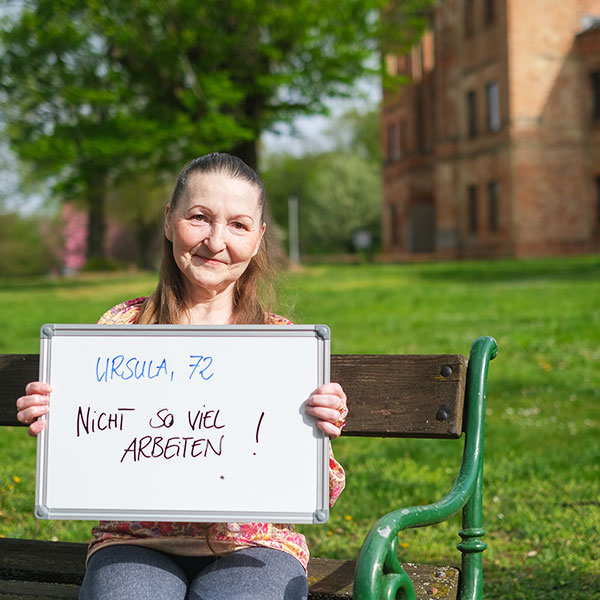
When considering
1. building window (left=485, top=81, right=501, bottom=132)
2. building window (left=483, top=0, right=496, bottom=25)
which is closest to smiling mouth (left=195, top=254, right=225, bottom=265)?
building window (left=485, top=81, right=501, bottom=132)

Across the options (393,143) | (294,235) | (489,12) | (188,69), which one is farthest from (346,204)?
(188,69)

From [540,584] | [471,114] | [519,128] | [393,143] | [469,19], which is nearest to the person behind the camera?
[540,584]

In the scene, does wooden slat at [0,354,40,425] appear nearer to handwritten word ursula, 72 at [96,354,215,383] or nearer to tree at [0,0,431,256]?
handwritten word ursula, 72 at [96,354,215,383]

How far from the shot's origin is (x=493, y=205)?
118 ft

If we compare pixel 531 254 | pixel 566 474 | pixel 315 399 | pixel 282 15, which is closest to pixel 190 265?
pixel 315 399

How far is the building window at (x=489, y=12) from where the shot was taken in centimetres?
3478

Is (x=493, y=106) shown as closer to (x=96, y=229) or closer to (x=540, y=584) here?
(x=96, y=229)

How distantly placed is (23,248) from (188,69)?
3733 cm

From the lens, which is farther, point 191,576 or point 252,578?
point 191,576

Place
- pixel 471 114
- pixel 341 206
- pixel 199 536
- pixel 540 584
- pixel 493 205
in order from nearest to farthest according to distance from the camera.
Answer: pixel 199 536, pixel 540 584, pixel 493 205, pixel 471 114, pixel 341 206

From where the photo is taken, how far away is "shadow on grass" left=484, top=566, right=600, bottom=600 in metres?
3.66

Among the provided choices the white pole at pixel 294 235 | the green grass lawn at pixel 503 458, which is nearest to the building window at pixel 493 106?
the white pole at pixel 294 235

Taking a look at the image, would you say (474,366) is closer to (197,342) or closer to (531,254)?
(197,342)

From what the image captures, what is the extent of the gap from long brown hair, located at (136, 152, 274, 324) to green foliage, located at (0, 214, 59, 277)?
54098 mm
